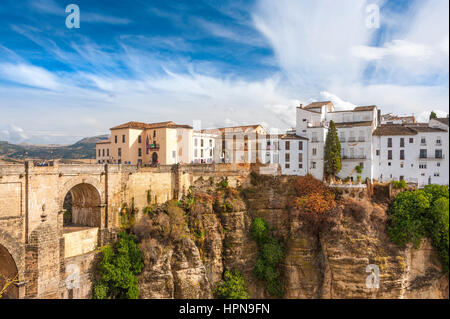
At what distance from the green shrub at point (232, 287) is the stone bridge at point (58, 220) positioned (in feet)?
27.6

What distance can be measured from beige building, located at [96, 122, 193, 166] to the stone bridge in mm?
5665

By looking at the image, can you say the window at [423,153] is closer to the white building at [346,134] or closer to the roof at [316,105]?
the white building at [346,134]

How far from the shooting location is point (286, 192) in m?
27.9

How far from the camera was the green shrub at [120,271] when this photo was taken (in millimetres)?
19250

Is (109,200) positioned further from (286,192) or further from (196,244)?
(286,192)

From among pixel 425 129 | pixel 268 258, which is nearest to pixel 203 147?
pixel 268 258

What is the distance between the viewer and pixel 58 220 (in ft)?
58.2

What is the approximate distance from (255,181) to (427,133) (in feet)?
50.7

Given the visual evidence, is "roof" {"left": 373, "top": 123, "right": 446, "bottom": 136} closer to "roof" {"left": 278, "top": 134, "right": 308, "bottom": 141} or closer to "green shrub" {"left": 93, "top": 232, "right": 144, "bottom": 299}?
"roof" {"left": 278, "top": 134, "right": 308, "bottom": 141}

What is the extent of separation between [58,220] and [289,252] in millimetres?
17387

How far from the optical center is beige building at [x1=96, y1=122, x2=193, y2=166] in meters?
29.0

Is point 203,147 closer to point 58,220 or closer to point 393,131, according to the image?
point 58,220

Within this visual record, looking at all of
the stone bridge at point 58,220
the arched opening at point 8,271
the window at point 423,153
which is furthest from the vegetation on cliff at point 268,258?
the arched opening at point 8,271

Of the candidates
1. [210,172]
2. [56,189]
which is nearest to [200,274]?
[210,172]
